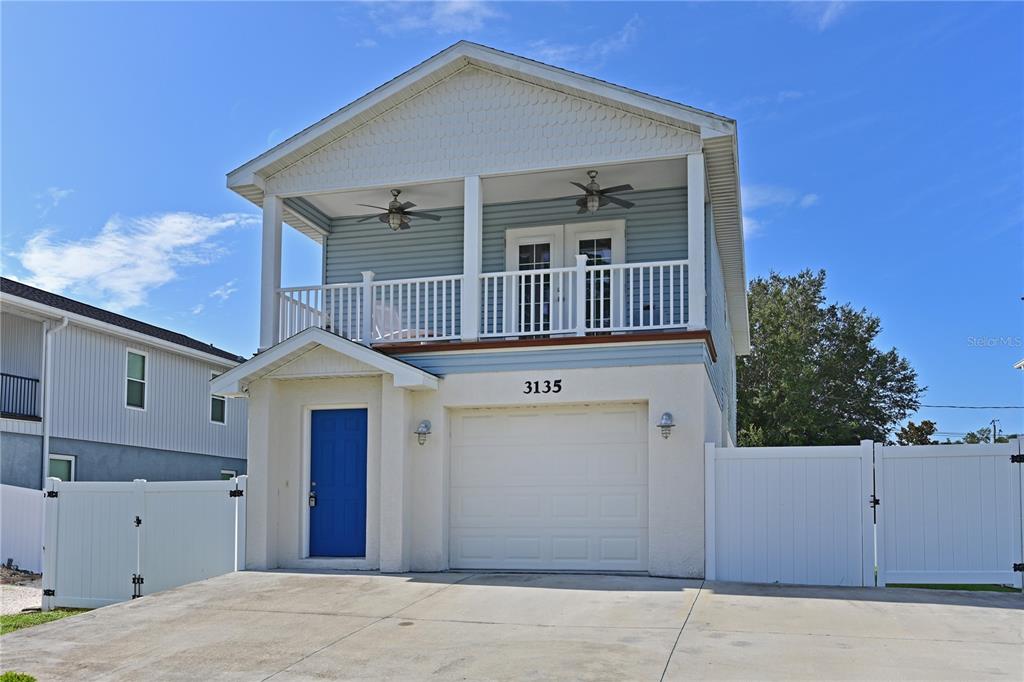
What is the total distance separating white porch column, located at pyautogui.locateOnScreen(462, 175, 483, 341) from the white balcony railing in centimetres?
20

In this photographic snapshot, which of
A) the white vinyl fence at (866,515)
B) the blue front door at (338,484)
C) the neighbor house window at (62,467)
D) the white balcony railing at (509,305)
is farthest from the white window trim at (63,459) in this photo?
the white vinyl fence at (866,515)

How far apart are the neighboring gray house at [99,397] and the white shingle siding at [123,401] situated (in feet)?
0.08

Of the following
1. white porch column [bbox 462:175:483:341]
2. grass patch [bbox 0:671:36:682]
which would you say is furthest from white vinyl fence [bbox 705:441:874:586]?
grass patch [bbox 0:671:36:682]

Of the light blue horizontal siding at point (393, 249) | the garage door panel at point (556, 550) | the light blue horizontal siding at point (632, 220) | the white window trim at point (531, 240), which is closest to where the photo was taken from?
the garage door panel at point (556, 550)

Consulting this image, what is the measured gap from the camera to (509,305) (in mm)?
15031

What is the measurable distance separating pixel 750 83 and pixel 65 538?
12.9 metres

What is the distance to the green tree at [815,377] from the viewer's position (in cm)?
3816

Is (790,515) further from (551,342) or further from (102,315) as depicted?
(102,315)

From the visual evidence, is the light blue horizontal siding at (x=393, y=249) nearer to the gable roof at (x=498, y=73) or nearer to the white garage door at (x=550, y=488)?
the gable roof at (x=498, y=73)

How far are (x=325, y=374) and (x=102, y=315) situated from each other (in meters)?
12.5

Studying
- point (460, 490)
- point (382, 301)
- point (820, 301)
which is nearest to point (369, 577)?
point (460, 490)

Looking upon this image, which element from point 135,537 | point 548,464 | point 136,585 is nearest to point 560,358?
point 548,464

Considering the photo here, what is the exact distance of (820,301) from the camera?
4275cm

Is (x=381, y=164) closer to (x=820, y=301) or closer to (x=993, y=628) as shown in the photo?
(x=993, y=628)
